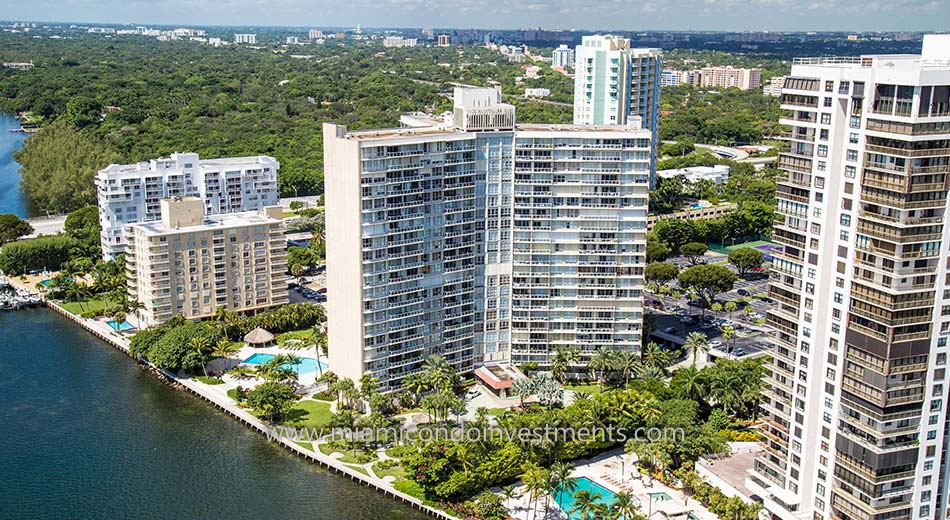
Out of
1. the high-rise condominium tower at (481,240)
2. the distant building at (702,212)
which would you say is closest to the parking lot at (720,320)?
the high-rise condominium tower at (481,240)

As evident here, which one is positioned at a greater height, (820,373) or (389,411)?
(820,373)

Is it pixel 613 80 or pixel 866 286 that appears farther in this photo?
pixel 613 80

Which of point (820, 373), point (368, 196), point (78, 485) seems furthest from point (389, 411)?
→ point (820, 373)

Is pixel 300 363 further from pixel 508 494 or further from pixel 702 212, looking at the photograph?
pixel 702 212

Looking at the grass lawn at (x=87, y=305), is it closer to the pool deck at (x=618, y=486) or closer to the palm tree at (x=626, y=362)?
the palm tree at (x=626, y=362)

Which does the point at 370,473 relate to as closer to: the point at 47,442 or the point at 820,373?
the point at 47,442

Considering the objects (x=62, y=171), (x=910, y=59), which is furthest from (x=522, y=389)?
(x=62, y=171)
